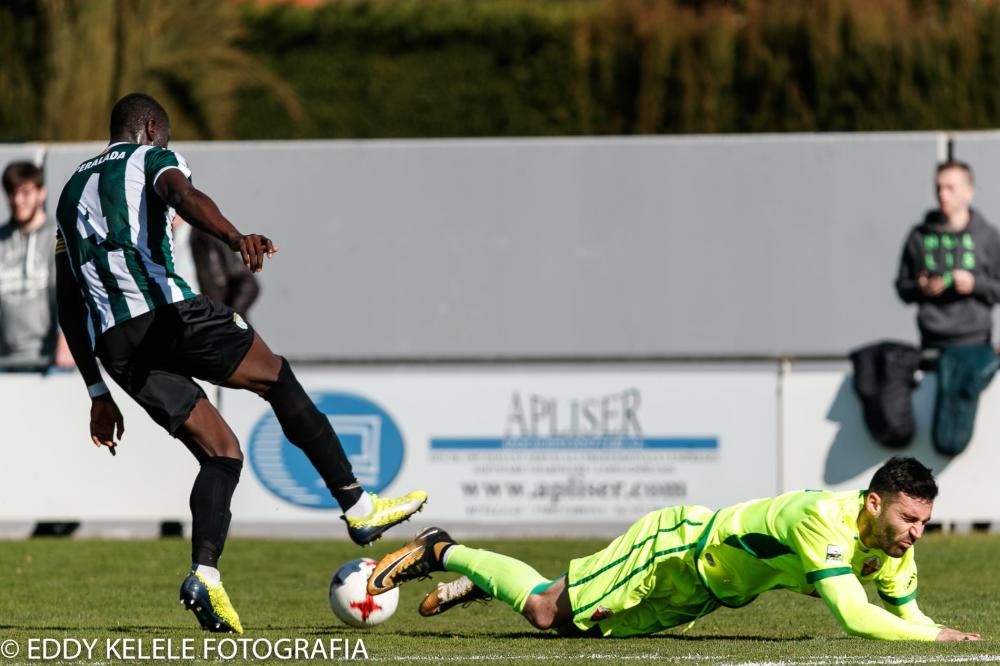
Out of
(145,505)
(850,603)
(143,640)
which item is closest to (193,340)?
(143,640)

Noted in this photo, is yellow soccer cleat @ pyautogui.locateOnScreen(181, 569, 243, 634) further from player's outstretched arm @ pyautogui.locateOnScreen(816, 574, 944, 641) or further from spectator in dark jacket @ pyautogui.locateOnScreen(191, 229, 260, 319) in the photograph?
spectator in dark jacket @ pyautogui.locateOnScreen(191, 229, 260, 319)

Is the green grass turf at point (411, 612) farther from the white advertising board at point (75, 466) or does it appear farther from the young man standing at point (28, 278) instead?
the young man standing at point (28, 278)

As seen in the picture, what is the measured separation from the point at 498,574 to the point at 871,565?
4.76 ft

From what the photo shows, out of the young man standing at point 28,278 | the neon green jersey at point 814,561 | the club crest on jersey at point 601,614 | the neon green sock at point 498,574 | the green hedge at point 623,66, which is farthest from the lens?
the green hedge at point 623,66

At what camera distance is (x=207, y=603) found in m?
7.09

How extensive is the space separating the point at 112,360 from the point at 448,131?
16.3 m

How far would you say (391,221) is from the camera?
53.5 ft

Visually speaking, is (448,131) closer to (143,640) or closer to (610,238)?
(610,238)

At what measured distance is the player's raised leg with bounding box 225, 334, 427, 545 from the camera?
7.52 meters

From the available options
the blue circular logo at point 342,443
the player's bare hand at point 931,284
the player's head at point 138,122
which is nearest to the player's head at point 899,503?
the player's head at point 138,122

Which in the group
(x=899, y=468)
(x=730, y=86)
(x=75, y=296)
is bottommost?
(x=899, y=468)

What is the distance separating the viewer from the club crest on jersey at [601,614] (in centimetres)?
730

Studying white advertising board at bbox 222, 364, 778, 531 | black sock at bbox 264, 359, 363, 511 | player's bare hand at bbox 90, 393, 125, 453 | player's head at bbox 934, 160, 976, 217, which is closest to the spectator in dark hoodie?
player's head at bbox 934, 160, 976, 217

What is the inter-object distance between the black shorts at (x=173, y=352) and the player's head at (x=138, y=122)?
2.11 feet
